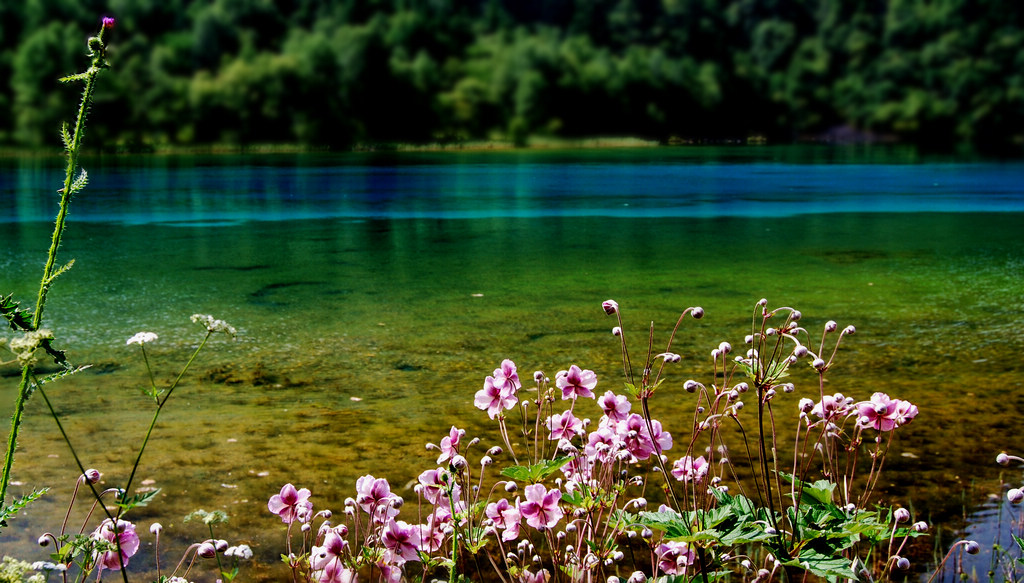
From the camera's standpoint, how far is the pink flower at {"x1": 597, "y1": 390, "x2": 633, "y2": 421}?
10.3 feet

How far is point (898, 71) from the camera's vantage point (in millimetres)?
140125

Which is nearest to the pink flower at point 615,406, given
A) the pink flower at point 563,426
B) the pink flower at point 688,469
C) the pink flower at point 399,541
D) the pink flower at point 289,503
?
the pink flower at point 563,426

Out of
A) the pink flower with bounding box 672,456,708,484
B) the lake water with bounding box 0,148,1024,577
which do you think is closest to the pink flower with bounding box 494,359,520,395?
the pink flower with bounding box 672,456,708,484

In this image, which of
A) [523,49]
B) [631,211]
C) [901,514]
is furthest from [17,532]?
[523,49]

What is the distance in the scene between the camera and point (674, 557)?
321cm

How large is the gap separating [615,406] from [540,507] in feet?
1.35

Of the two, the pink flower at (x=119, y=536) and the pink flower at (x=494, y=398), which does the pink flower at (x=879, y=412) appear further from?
the pink flower at (x=119, y=536)

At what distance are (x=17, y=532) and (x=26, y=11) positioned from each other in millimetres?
126399

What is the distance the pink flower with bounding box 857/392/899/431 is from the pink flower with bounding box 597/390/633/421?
2.30 ft

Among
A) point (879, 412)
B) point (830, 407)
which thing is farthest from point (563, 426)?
point (879, 412)

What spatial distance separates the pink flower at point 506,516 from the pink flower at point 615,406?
40 cm

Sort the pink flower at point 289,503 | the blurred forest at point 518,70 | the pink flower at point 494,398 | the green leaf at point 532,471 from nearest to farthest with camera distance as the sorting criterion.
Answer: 1. the green leaf at point 532,471
2. the pink flower at point 289,503
3. the pink flower at point 494,398
4. the blurred forest at point 518,70

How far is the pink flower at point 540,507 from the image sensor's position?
2.98 meters

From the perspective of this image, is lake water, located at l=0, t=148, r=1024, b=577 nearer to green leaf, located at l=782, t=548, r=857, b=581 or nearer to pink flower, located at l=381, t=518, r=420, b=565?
pink flower, located at l=381, t=518, r=420, b=565
